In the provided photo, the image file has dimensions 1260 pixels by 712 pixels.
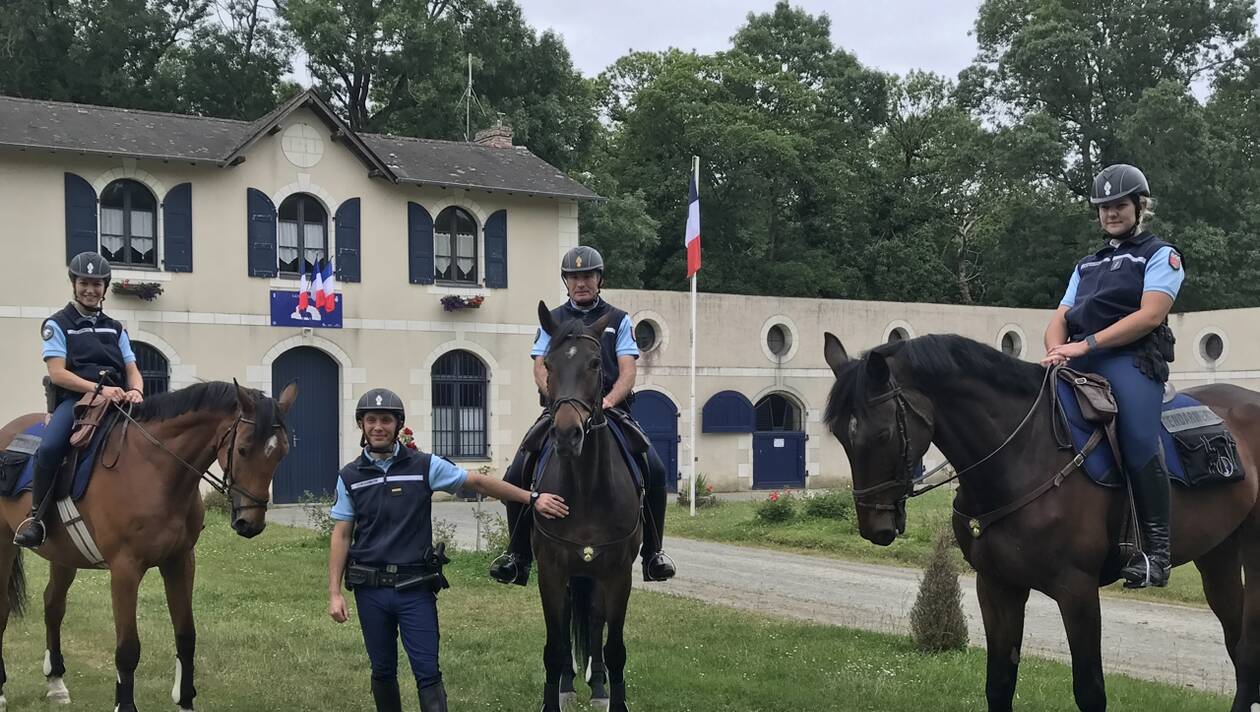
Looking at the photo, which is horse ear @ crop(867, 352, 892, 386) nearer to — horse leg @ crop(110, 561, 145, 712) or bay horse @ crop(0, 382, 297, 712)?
bay horse @ crop(0, 382, 297, 712)

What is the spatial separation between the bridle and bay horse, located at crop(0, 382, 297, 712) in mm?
1680

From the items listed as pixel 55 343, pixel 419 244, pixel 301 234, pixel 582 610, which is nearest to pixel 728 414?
pixel 419 244

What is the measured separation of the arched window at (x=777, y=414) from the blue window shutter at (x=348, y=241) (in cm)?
1128

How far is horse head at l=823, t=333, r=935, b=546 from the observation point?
5113 mm

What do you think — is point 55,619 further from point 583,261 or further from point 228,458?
point 583,261

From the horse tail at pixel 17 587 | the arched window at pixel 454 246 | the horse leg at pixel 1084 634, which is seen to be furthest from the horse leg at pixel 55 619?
the arched window at pixel 454 246

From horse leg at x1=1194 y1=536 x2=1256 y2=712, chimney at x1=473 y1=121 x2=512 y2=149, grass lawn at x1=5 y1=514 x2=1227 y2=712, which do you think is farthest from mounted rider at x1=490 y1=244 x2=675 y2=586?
chimney at x1=473 y1=121 x2=512 y2=149

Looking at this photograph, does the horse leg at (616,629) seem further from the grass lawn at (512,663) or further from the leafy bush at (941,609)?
the leafy bush at (941,609)

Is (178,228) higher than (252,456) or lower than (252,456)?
higher

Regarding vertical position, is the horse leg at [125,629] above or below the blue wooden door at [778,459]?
above

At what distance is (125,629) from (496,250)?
757 inches

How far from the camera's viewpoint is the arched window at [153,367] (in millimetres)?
21469

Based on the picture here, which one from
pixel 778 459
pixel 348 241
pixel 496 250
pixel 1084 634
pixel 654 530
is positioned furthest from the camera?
pixel 778 459

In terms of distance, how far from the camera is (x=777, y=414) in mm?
29453
